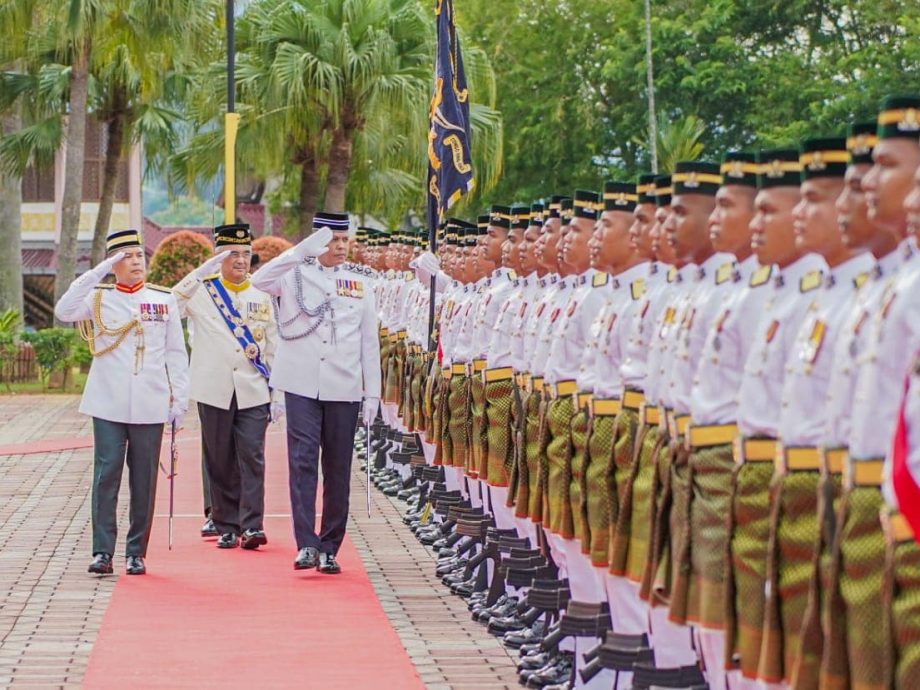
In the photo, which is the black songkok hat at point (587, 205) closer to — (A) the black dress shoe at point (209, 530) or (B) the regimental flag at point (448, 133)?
(B) the regimental flag at point (448, 133)

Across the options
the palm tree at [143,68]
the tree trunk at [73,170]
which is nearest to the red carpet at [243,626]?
the tree trunk at [73,170]

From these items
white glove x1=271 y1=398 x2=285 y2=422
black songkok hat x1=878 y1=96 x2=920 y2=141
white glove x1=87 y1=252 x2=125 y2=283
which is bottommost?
white glove x1=271 y1=398 x2=285 y2=422

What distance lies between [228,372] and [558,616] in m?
4.39

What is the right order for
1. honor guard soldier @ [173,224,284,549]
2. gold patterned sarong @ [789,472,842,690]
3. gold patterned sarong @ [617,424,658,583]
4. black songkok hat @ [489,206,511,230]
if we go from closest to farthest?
gold patterned sarong @ [789,472,842,690], gold patterned sarong @ [617,424,658,583], black songkok hat @ [489,206,511,230], honor guard soldier @ [173,224,284,549]

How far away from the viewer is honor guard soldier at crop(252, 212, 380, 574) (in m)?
11.1

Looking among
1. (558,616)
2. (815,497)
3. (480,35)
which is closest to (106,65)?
(480,35)

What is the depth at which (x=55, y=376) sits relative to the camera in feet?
95.5

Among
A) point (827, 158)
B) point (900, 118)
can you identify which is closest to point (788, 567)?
point (827, 158)

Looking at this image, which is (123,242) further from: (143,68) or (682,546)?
(143,68)

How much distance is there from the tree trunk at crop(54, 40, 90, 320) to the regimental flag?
640 inches

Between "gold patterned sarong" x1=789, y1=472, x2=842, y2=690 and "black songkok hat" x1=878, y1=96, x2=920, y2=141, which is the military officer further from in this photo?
"black songkok hat" x1=878, y1=96, x2=920, y2=141

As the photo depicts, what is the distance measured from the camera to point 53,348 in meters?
28.6

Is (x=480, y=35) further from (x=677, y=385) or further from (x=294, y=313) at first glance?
(x=677, y=385)

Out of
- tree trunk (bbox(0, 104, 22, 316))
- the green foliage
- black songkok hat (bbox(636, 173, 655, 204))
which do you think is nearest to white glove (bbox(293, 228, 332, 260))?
black songkok hat (bbox(636, 173, 655, 204))
